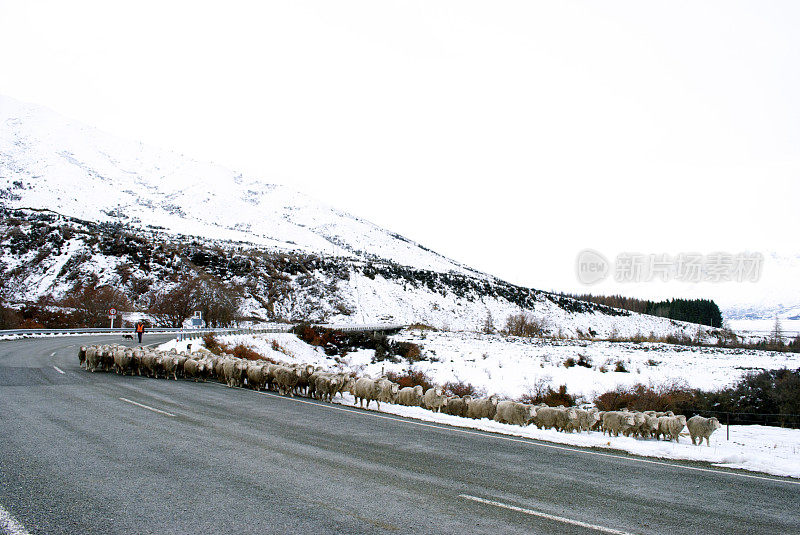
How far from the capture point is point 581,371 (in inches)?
1245

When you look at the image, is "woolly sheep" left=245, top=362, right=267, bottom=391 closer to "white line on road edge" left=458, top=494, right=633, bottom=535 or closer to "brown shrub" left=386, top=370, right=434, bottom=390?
"brown shrub" left=386, top=370, right=434, bottom=390

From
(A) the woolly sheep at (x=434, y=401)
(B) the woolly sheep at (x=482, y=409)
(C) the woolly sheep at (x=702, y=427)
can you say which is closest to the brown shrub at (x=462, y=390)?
(A) the woolly sheep at (x=434, y=401)

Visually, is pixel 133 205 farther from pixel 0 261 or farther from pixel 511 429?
pixel 511 429

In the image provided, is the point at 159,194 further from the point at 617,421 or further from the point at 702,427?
the point at 702,427

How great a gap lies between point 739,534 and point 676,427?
762 centimetres

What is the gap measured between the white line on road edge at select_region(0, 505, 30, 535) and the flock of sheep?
1090 cm

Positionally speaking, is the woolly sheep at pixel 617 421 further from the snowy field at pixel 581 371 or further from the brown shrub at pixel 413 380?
the brown shrub at pixel 413 380

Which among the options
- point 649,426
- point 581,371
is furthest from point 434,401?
point 581,371

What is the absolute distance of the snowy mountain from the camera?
6581 cm

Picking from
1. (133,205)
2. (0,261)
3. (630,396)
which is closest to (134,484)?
(630,396)

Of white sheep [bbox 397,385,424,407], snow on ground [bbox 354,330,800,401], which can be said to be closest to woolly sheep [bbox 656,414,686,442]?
white sheep [bbox 397,385,424,407]

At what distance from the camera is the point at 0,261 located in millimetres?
62000

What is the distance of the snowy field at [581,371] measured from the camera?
11.1m

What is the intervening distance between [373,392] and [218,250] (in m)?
73.4
